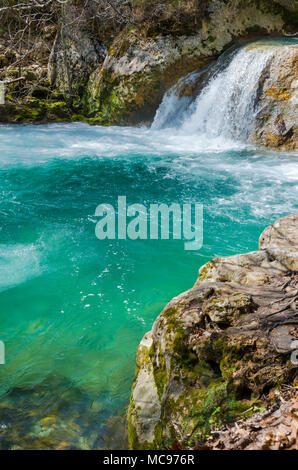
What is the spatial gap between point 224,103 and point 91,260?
8038mm

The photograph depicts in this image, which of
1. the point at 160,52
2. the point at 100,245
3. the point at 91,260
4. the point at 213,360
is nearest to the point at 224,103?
the point at 160,52

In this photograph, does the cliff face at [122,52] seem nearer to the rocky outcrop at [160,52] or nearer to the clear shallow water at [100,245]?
the rocky outcrop at [160,52]

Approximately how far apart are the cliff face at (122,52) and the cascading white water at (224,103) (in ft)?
2.32

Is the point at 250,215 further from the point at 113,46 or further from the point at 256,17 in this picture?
the point at 113,46

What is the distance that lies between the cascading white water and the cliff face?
2.32 ft

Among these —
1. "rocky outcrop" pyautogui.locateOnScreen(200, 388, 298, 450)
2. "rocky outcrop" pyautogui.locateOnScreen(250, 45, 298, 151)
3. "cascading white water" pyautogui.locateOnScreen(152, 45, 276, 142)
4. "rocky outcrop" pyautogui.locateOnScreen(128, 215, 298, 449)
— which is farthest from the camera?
"cascading white water" pyautogui.locateOnScreen(152, 45, 276, 142)

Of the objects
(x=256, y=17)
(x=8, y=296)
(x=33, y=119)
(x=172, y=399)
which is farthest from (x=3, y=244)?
(x=256, y=17)

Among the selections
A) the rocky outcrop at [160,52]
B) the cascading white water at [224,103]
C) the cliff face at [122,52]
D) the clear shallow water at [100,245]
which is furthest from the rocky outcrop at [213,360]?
the rocky outcrop at [160,52]

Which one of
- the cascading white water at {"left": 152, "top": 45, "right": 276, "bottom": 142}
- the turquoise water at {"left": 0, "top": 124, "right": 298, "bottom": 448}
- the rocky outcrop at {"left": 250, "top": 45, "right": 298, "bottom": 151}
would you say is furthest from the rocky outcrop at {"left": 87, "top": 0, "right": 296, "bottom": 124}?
the turquoise water at {"left": 0, "top": 124, "right": 298, "bottom": 448}

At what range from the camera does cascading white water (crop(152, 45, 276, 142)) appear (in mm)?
10117

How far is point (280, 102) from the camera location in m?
9.55

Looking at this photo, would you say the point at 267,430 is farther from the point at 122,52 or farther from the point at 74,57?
the point at 74,57

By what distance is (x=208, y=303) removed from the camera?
2.60 m

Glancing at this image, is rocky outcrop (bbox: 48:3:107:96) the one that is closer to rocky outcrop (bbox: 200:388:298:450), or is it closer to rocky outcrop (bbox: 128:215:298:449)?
rocky outcrop (bbox: 128:215:298:449)
